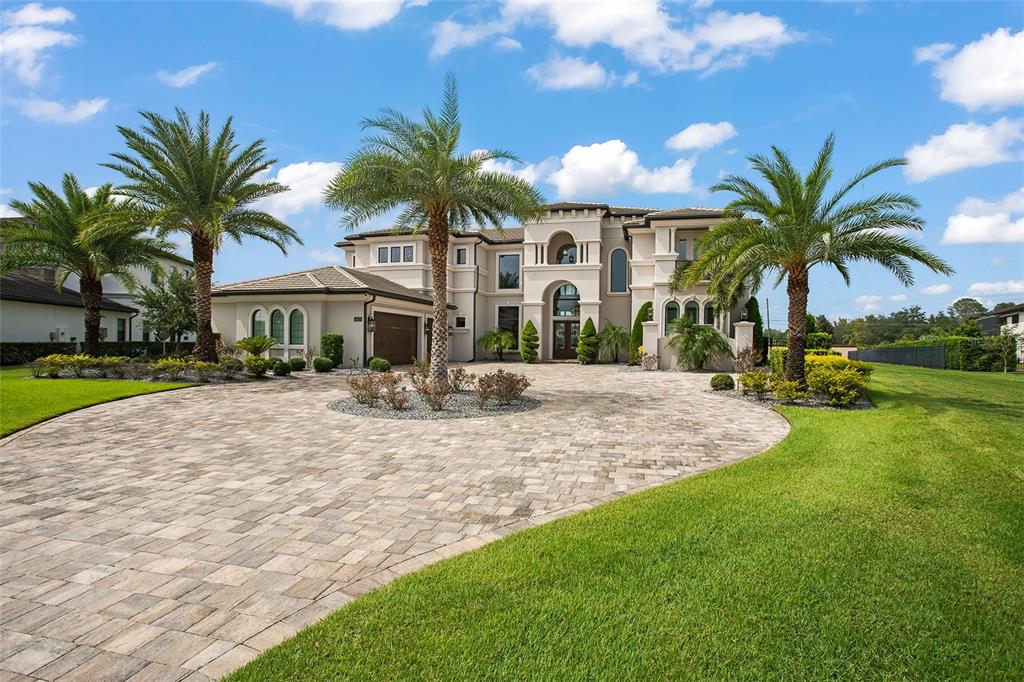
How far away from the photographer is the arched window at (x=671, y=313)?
27375 millimetres

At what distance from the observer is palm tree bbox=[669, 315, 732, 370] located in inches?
932

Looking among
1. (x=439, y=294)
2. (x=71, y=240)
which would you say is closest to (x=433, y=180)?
(x=439, y=294)

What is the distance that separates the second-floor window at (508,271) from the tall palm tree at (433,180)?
19.7m

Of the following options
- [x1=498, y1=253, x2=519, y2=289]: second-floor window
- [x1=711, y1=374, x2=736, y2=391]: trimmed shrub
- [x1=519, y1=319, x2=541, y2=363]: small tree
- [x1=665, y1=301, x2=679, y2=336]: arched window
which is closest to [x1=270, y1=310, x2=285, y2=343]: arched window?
[x1=519, y1=319, x2=541, y2=363]: small tree

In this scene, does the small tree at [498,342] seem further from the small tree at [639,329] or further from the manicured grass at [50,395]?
the manicured grass at [50,395]

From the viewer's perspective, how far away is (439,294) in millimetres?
14086

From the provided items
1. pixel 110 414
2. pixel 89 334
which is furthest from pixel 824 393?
pixel 89 334

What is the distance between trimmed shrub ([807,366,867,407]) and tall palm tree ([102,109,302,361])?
18.3 metres

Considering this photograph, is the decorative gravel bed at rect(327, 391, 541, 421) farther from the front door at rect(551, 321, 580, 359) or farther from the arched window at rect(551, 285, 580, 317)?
the arched window at rect(551, 285, 580, 317)

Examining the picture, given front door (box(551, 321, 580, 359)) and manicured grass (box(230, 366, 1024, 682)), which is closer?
manicured grass (box(230, 366, 1024, 682))

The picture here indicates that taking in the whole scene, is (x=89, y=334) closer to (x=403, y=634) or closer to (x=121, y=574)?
(x=121, y=574)

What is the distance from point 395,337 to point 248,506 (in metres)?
21.7

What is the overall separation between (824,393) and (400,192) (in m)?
12.5

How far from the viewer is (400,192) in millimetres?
14031
